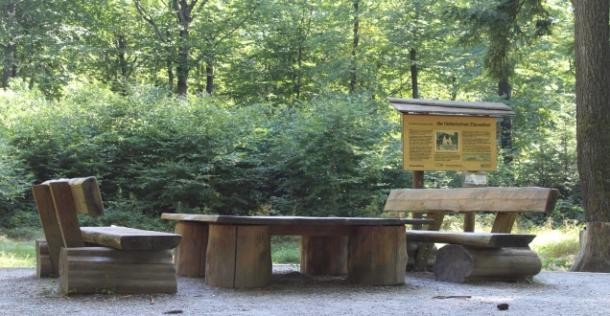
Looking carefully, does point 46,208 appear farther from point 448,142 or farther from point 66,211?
point 448,142

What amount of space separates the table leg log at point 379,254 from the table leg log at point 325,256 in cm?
122

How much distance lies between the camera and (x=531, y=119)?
2394 centimetres

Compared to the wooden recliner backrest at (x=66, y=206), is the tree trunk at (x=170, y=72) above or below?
above

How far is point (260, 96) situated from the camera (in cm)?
2530

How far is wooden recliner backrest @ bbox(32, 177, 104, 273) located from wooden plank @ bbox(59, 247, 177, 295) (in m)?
0.19

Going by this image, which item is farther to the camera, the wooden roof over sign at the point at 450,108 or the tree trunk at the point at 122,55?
the tree trunk at the point at 122,55

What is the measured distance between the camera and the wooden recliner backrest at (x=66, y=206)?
5.23m

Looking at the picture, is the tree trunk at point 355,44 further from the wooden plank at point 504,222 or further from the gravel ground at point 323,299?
the gravel ground at point 323,299

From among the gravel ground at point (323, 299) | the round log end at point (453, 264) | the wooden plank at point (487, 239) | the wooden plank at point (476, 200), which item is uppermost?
the wooden plank at point (476, 200)

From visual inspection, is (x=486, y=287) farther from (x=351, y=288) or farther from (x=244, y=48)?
(x=244, y=48)

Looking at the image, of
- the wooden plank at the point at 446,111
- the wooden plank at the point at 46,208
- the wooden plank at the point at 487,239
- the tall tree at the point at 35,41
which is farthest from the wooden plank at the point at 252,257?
the tall tree at the point at 35,41

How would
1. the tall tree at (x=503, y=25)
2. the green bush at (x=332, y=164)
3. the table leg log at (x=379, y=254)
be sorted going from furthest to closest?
the green bush at (x=332, y=164), the tall tree at (x=503, y=25), the table leg log at (x=379, y=254)

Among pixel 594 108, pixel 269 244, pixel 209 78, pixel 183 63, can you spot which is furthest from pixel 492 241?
pixel 209 78

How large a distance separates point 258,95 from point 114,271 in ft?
65.5
